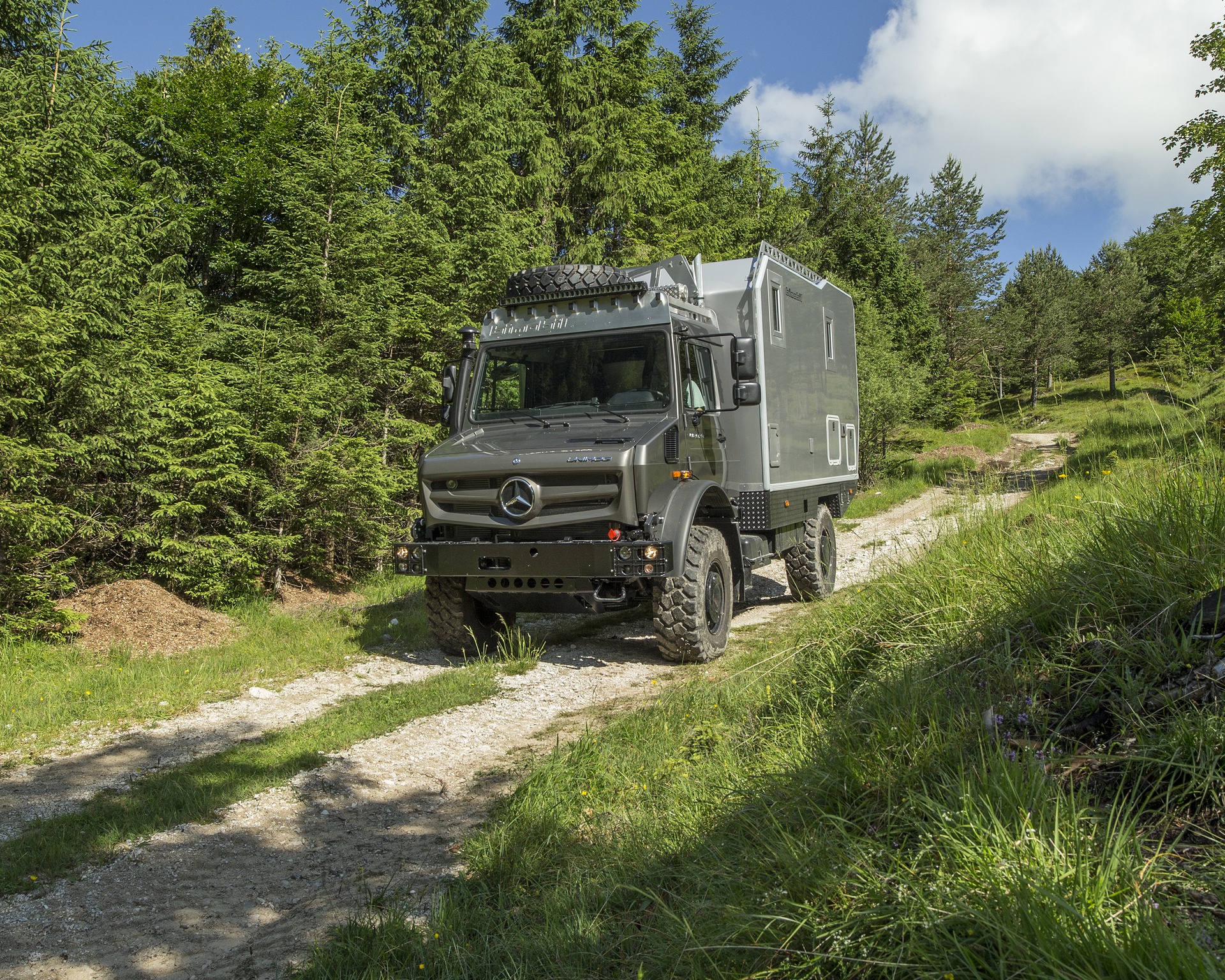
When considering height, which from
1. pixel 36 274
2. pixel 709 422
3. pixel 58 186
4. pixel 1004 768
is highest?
pixel 58 186

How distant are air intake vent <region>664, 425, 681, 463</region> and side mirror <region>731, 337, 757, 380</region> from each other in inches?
31.7

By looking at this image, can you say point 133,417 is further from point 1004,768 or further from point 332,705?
point 1004,768

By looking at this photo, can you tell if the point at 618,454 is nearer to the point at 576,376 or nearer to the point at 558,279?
the point at 576,376

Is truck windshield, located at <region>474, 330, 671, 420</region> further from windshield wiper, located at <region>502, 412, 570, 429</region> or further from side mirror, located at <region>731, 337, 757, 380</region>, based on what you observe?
side mirror, located at <region>731, 337, 757, 380</region>

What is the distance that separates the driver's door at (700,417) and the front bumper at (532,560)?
1133 mm

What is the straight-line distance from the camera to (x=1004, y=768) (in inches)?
92.3

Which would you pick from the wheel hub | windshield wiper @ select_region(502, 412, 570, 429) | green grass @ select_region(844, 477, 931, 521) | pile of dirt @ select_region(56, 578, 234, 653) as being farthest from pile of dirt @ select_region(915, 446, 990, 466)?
pile of dirt @ select_region(56, 578, 234, 653)

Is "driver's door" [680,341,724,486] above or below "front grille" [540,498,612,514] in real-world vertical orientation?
above

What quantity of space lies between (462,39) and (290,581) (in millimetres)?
12947

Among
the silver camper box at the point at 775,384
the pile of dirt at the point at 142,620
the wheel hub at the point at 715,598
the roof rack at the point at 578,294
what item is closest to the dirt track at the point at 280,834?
the wheel hub at the point at 715,598

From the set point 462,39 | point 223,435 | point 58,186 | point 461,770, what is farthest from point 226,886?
point 462,39

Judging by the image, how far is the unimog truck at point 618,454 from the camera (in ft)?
21.1

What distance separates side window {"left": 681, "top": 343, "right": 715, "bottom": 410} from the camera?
282 inches

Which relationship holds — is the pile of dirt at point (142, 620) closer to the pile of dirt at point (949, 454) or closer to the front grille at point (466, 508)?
the front grille at point (466, 508)
